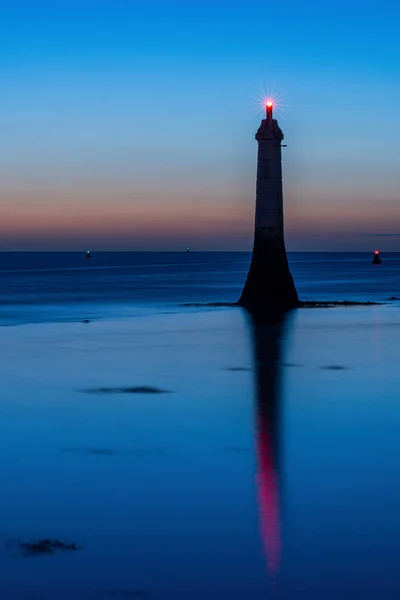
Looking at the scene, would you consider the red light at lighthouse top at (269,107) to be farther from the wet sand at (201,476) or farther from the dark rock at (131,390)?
the dark rock at (131,390)

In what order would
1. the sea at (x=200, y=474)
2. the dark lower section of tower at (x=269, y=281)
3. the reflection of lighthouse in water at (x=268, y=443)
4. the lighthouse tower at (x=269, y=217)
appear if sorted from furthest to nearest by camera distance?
1. the dark lower section of tower at (x=269, y=281)
2. the lighthouse tower at (x=269, y=217)
3. the reflection of lighthouse in water at (x=268, y=443)
4. the sea at (x=200, y=474)

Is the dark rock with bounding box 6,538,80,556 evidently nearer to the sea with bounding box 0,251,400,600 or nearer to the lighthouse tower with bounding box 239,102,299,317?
the sea with bounding box 0,251,400,600

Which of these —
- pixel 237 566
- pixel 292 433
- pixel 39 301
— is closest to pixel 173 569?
pixel 237 566

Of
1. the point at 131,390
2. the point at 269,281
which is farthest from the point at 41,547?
the point at 269,281

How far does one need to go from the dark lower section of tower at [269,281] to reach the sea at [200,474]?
9.64 meters

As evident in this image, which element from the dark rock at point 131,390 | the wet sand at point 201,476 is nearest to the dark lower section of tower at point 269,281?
the wet sand at point 201,476

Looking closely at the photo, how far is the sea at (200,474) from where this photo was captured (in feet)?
25.0

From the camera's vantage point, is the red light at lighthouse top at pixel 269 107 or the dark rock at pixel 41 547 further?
the red light at lighthouse top at pixel 269 107

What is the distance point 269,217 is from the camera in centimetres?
3284

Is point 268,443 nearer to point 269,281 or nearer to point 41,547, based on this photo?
point 41,547

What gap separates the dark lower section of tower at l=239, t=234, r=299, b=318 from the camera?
33219 millimetres

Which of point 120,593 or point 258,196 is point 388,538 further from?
point 258,196

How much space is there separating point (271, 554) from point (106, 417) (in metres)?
6.81

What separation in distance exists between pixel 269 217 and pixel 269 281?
250cm
